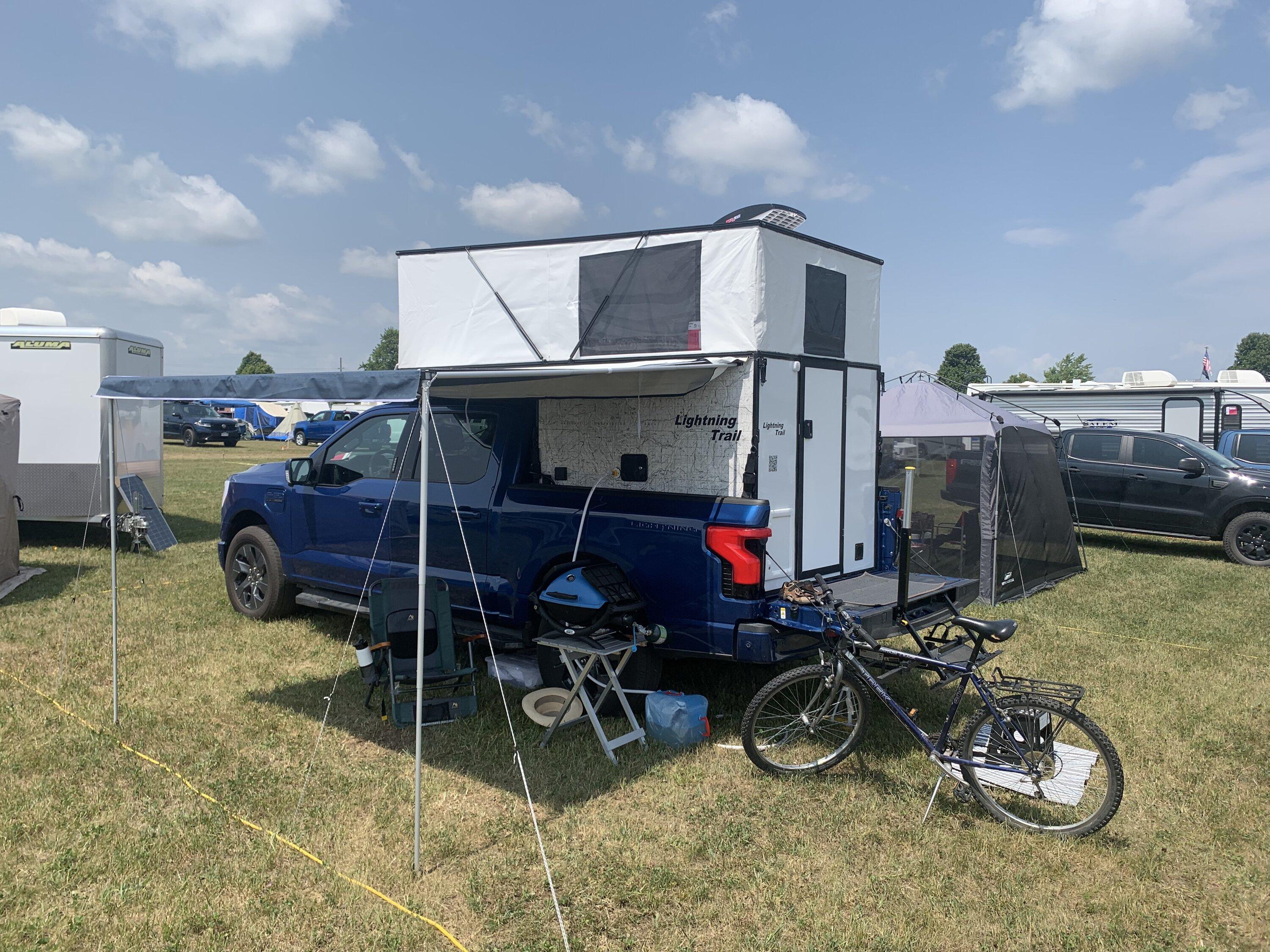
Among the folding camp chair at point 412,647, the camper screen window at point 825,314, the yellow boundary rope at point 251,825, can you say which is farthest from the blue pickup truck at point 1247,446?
the yellow boundary rope at point 251,825

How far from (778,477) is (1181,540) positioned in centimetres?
1045

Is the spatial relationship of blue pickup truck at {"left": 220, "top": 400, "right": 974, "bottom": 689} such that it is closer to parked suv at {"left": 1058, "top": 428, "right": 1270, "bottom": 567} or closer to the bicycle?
the bicycle

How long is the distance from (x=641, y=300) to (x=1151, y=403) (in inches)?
467

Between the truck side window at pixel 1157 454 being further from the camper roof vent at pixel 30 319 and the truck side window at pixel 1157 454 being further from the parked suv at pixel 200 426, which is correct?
the parked suv at pixel 200 426

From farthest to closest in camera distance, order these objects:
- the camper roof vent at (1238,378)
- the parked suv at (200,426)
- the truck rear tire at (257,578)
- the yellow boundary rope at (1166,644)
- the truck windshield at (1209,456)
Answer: the parked suv at (200,426) < the camper roof vent at (1238,378) < the truck windshield at (1209,456) < the truck rear tire at (257,578) < the yellow boundary rope at (1166,644)

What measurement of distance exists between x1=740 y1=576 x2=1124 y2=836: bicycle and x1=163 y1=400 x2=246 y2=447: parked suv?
2883cm

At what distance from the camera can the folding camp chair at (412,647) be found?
4852 millimetres

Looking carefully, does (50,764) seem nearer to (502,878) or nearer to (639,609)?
(502,878)

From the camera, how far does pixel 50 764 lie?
4.28 meters

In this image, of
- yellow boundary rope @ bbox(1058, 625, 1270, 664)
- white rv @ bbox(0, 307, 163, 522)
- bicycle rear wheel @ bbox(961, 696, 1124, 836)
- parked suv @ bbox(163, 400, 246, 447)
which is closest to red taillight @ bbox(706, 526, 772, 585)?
bicycle rear wheel @ bbox(961, 696, 1124, 836)

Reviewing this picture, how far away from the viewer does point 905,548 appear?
4.32 metres

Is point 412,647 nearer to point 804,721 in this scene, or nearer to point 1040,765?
point 804,721

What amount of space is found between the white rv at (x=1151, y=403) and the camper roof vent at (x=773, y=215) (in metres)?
9.16

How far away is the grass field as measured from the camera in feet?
10.0
